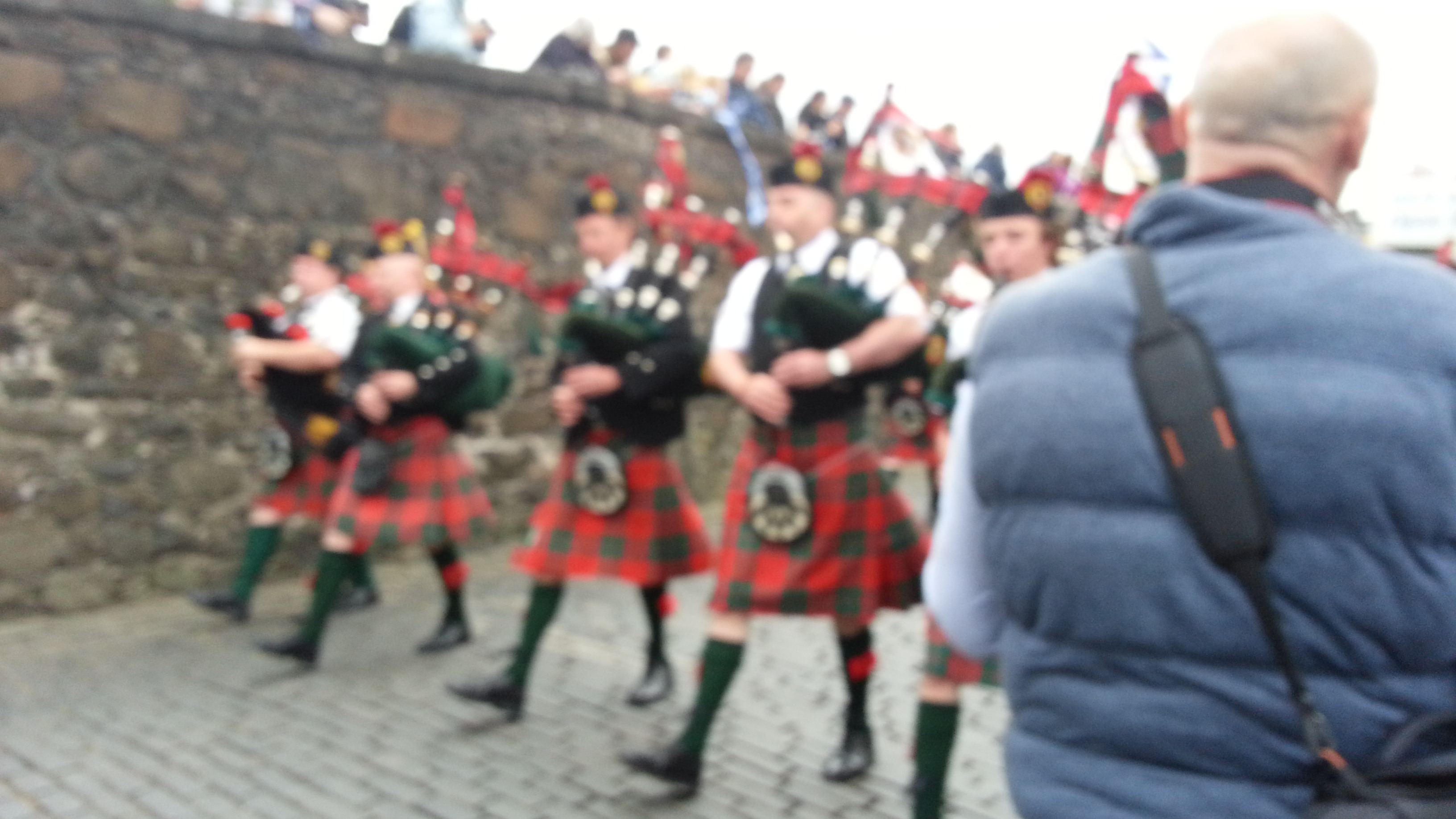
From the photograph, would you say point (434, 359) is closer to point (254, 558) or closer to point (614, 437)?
point (614, 437)

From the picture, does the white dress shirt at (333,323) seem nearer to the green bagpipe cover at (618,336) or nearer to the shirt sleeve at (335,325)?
the shirt sleeve at (335,325)

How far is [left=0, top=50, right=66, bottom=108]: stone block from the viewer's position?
16.8 ft

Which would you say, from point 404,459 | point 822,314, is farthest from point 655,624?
point 822,314

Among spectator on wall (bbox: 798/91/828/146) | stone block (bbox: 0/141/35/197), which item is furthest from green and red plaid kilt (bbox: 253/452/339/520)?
spectator on wall (bbox: 798/91/828/146)

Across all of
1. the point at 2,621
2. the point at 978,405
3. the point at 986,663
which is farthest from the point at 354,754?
the point at 978,405

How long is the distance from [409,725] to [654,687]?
817 mm

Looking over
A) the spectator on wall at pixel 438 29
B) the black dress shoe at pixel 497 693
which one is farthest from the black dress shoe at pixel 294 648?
the spectator on wall at pixel 438 29

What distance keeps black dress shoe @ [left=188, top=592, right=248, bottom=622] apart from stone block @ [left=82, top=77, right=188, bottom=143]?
2.05 metres

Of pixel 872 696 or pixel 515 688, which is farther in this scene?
pixel 872 696

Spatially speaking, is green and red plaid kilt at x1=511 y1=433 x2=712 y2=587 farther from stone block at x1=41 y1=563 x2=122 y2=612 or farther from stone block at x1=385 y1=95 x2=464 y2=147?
stone block at x1=385 y1=95 x2=464 y2=147

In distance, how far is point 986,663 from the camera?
9.37 ft

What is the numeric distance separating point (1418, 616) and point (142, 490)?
17.7 feet

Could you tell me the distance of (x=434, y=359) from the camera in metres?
4.61

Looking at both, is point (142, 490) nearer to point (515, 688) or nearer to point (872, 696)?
point (515, 688)
